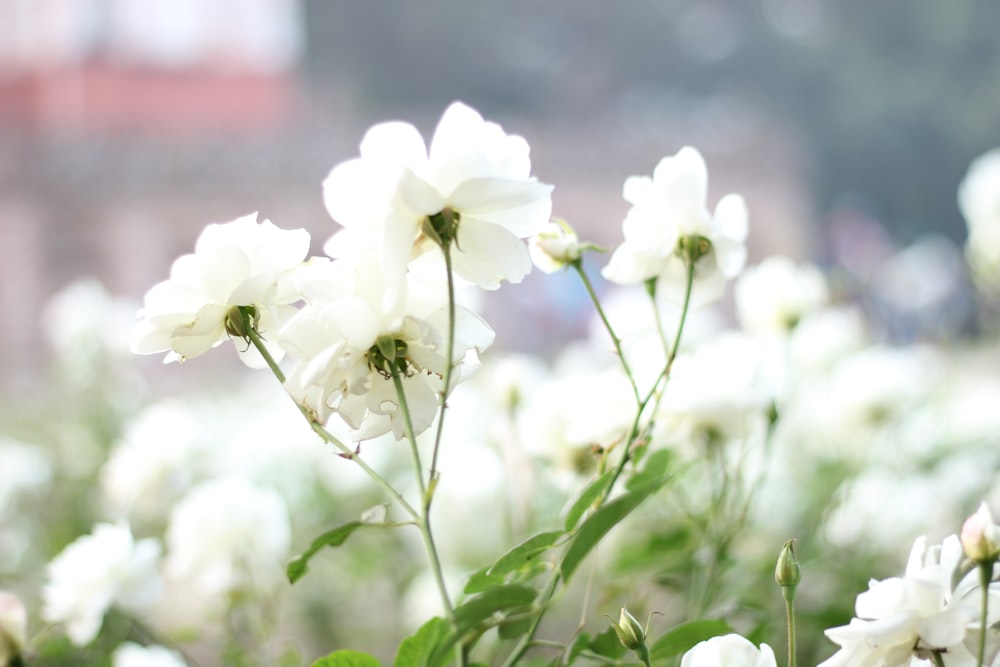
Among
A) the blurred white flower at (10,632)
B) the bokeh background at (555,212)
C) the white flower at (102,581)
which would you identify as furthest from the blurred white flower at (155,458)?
the blurred white flower at (10,632)

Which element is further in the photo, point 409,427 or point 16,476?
point 16,476

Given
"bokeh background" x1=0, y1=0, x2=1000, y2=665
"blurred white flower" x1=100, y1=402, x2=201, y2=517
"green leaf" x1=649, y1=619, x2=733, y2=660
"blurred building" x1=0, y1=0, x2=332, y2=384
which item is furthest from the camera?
"blurred building" x1=0, y1=0, x2=332, y2=384

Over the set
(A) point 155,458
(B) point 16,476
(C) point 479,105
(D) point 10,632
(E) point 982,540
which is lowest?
(C) point 479,105

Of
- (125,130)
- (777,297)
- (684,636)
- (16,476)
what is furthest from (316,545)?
(125,130)

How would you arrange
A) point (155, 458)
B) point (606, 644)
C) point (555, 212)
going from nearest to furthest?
point (606, 644), point (155, 458), point (555, 212)

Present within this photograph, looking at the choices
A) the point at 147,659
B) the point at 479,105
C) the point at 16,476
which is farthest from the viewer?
the point at 479,105

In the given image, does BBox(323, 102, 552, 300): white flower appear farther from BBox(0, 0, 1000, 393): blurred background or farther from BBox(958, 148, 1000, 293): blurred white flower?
BBox(0, 0, 1000, 393): blurred background

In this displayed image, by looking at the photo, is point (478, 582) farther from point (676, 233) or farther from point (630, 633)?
point (676, 233)

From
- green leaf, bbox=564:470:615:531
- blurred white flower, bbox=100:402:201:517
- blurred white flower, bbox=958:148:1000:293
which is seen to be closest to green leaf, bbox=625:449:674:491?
green leaf, bbox=564:470:615:531
